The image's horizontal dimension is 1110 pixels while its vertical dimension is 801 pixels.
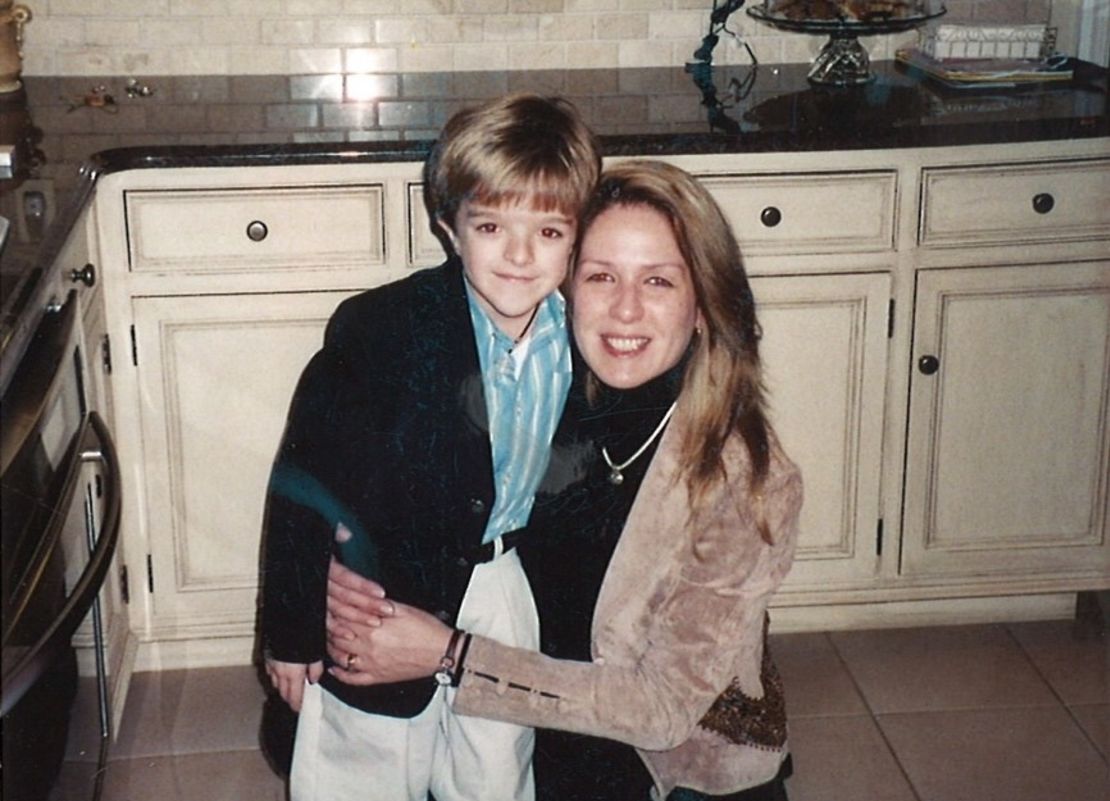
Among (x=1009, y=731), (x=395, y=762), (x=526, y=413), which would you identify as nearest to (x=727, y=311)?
(x=526, y=413)

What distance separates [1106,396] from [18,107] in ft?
6.57

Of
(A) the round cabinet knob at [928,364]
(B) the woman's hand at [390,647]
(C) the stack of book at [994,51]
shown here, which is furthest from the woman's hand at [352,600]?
(C) the stack of book at [994,51]

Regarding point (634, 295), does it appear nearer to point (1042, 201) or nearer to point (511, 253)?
point (511, 253)

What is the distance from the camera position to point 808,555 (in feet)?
9.95

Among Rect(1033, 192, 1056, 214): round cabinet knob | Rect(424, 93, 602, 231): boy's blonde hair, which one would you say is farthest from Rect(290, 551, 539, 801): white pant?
Rect(1033, 192, 1056, 214): round cabinet knob

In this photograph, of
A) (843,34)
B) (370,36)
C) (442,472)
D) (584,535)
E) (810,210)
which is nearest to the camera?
(584,535)

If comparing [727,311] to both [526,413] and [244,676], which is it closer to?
[526,413]

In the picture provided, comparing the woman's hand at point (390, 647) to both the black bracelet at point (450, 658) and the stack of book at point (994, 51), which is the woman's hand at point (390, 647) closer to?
the black bracelet at point (450, 658)

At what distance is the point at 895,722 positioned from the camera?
2.86m

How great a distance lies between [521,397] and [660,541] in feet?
1.14

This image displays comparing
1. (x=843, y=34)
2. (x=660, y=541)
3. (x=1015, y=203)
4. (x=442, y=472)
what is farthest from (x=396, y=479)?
(x=843, y=34)

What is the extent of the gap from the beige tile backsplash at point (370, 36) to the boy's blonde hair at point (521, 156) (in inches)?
44.1

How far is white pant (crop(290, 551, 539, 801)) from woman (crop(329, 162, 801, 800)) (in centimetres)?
10

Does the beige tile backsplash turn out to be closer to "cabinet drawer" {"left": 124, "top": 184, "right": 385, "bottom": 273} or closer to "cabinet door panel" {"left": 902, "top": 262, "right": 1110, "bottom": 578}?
"cabinet drawer" {"left": 124, "top": 184, "right": 385, "bottom": 273}
